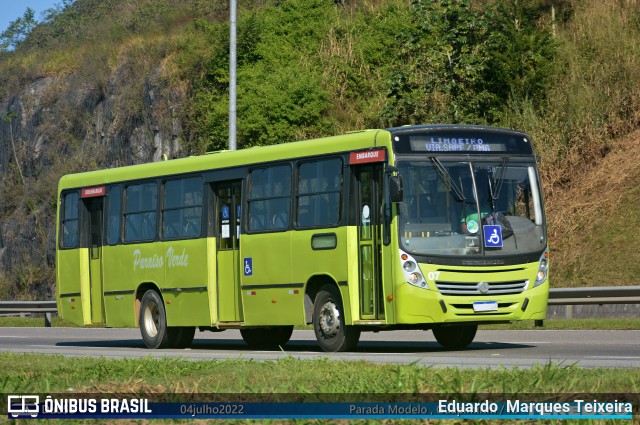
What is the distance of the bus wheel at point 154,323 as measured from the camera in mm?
23250

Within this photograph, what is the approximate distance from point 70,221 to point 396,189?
1005cm

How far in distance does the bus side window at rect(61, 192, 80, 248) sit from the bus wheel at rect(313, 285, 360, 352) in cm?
771

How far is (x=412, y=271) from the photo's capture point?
60.0ft

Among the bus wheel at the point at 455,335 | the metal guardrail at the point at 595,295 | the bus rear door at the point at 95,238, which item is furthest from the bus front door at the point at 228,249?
the metal guardrail at the point at 595,295

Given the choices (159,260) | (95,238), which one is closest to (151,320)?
(159,260)

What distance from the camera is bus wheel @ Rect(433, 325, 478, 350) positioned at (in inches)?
800

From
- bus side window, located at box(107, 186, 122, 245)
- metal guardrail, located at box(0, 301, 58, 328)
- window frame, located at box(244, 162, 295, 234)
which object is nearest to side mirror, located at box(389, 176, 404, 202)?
window frame, located at box(244, 162, 295, 234)

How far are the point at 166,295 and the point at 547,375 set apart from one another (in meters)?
13.0

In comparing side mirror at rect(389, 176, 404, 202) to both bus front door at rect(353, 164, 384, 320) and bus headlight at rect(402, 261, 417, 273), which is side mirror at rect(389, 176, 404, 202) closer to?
bus front door at rect(353, 164, 384, 320)

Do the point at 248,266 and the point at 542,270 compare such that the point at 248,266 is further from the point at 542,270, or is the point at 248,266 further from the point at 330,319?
the point at 542,270

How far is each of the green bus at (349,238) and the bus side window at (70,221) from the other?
2.55m

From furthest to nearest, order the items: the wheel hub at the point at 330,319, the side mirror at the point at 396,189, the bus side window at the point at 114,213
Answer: the bus side window at the point at 114,213
the wheel hub at the point at 330,319
the side mirror at the point at 396,189

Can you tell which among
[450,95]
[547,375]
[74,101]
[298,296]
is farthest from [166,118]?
[547,375]

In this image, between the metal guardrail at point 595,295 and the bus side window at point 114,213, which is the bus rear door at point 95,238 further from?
the metal guardrail at point 595,295
